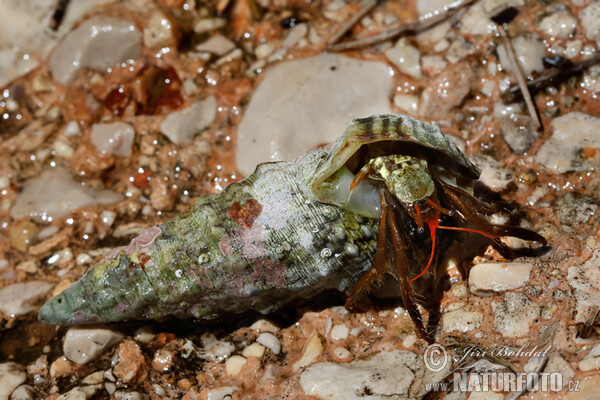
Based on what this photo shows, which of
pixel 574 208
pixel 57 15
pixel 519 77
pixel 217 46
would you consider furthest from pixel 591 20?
pixel 57 15

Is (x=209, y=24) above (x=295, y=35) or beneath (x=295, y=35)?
above

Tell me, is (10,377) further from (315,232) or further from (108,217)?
(315,232)

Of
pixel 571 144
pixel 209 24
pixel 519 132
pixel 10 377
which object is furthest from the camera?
pixel 209 24

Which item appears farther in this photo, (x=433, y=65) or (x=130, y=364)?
(x=433, y=65)

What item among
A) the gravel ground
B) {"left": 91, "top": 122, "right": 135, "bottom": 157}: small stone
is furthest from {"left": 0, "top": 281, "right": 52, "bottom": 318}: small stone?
{"left": 91, "top": 122, "right": 135, "bottom": 157}: small stone

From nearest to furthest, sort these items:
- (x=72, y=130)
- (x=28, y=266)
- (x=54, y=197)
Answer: (x=28, y=266) < (x=54, y=197) < (x=72, y=130)

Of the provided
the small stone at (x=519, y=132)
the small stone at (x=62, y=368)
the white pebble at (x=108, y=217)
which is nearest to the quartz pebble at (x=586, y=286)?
the small stone at (x=519, y=132)
